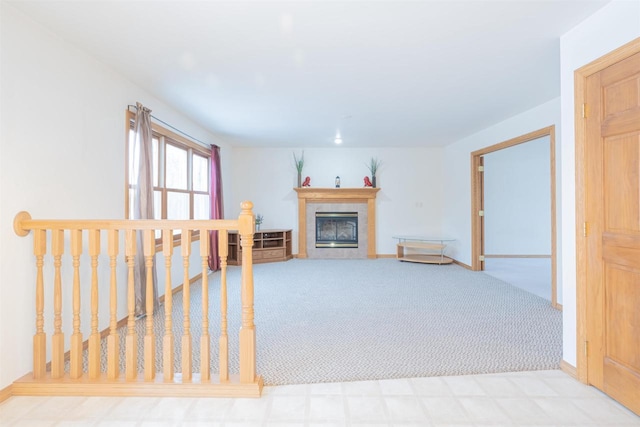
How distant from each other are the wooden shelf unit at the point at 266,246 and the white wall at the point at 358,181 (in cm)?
43

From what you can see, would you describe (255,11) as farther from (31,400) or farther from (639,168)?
(31,400)

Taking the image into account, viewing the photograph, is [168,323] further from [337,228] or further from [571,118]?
[337,228]

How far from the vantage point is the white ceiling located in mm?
2068

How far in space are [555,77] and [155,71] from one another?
3.68 m

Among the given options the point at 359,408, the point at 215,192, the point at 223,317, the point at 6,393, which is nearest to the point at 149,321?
the point at 223,317

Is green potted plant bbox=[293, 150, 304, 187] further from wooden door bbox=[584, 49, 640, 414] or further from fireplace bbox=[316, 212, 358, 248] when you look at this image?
wooden door bbox=[584, 49, 640, 414]

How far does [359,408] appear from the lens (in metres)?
1.86

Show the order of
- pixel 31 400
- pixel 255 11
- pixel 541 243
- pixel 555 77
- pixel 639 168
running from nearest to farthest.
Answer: pixel 639 168 → pixel 31 400 → pixel 255 11 → pixel 555 77 → pixel 541 243

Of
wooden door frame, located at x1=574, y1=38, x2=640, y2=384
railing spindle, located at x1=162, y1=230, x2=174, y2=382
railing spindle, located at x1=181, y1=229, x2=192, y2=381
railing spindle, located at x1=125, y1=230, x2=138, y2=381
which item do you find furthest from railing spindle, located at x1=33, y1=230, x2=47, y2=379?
wooden door frame, located at x1=574, y1=38, x2=640, y2=384

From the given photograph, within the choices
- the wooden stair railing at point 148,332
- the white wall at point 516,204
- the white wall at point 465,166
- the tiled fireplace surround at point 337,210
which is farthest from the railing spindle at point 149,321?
the white wall at point 516,204

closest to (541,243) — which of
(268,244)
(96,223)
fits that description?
(268,244)

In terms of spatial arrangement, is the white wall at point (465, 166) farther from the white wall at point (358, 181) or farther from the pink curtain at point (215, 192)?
the pink curtain at point (215, 192)

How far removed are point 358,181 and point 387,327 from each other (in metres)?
4.45

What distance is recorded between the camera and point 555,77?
10.4ft
